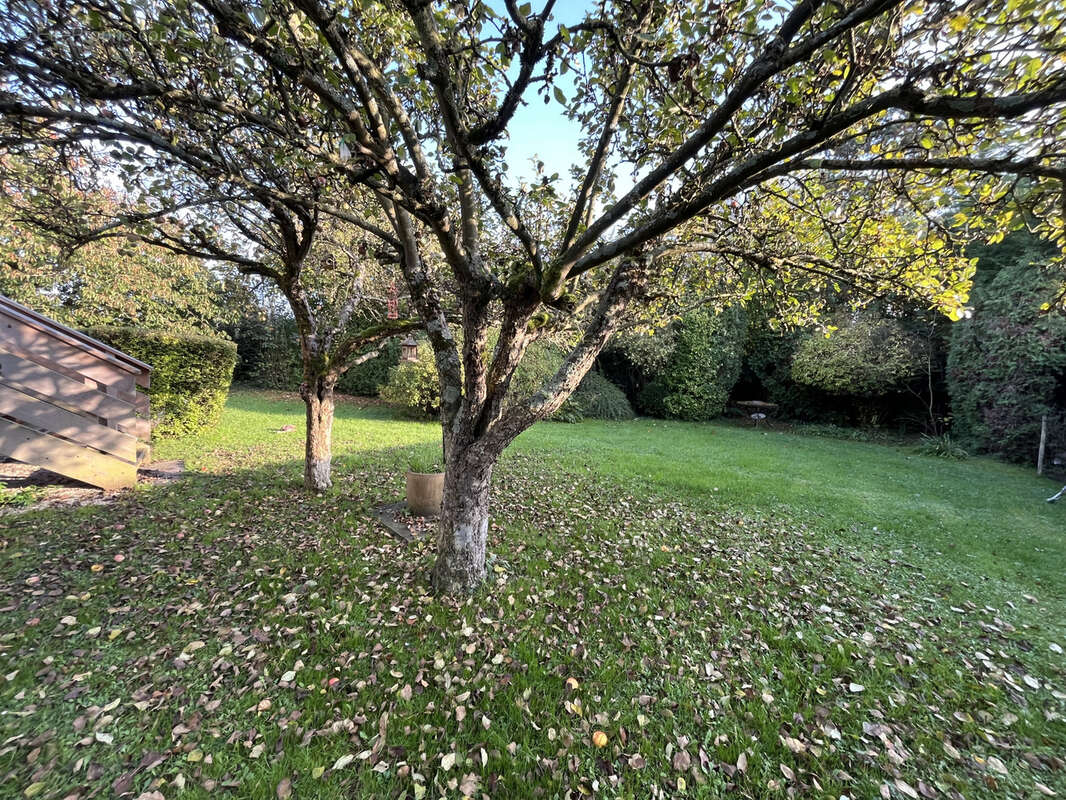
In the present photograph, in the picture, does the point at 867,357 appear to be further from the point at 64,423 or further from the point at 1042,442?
the point at 64,423

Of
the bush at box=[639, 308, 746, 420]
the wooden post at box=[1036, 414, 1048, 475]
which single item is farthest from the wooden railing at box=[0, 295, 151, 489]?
the wooden post at box=[1036, 414, 1048, 475]

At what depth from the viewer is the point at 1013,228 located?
2.68 m

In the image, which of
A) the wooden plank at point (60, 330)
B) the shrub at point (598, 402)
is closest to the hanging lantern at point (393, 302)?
the wooden plank at point (60, 330)

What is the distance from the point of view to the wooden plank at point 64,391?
480cm

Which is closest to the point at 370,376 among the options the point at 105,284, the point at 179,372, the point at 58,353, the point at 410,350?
the point at 410,350

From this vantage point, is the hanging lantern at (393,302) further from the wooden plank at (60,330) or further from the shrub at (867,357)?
the shrub at (867,357)

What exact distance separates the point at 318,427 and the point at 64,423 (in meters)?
2.85

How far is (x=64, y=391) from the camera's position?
16.8 feet

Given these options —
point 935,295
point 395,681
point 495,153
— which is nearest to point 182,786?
point 395,681

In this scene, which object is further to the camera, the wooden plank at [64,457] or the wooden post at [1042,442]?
the wooden post at [1042,442]

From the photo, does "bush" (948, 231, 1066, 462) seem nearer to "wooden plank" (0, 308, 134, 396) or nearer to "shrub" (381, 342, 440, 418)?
"shrub" (381, 342, 440, 418)

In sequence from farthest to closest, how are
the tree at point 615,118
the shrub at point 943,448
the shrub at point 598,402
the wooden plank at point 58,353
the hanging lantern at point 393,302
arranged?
the shrub at point 598,402
the shrub at point 943,448
the hanging lantern at point 393,302
the wooden plank at point 58,353
the tree at point 615,118

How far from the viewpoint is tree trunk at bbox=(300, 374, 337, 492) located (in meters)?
5.63

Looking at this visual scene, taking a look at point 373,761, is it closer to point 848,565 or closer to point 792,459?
point 848,565
